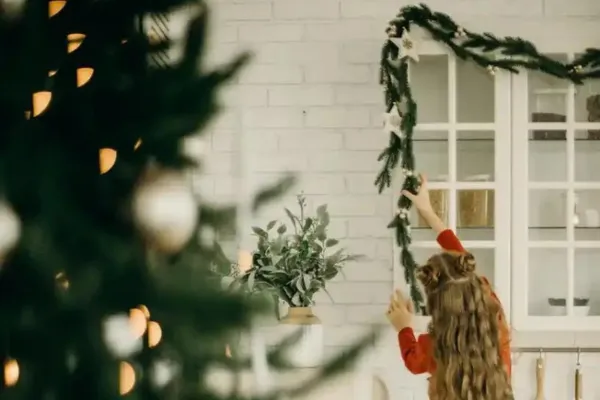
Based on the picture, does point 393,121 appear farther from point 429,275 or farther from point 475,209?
point 429,275

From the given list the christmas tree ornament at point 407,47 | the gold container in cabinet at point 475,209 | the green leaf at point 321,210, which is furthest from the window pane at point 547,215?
the green leaf at point 321,210

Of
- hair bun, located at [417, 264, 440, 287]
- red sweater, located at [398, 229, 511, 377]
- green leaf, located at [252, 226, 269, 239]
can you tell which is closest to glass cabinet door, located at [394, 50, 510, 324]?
red sweater, located at [398, 229, 511, 377]

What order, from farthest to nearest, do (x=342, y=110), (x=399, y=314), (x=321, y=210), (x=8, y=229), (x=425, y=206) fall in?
(x=342, y=110)
(x=321, y=210)
(x=425, y=206)
(x=399, y=314)
(x=8, y=229)

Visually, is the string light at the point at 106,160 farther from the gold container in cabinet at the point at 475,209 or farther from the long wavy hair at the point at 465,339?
the gold container in cabinet at the point at 475,209

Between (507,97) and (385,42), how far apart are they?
492 mm

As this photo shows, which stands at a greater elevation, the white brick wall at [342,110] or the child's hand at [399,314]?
the white brick wall at [342,110]

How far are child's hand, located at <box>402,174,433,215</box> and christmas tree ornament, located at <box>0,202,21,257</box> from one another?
94.0 inches

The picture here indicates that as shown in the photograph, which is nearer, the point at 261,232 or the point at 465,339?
the point at 465,339

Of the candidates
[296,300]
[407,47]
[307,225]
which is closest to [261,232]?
[307,225]

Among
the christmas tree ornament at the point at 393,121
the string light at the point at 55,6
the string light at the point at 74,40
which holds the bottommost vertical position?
the string light at the point at 74,40

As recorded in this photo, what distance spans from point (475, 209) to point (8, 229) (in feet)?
8.56

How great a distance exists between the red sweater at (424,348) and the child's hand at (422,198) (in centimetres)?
21

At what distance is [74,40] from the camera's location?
0.47 metres

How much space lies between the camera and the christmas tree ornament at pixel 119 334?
1.48 ft
